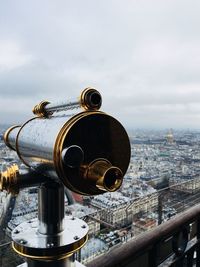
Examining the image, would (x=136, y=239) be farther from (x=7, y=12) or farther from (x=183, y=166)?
(x=183, y=166)

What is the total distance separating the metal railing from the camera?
2.22 ft

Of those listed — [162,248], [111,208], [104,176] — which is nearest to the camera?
[104,176]

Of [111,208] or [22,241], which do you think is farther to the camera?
[111,208]

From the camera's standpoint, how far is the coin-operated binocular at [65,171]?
0.39 metres

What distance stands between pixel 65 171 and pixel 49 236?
12 centimetres

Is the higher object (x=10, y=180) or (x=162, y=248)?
(x=10, y=180)

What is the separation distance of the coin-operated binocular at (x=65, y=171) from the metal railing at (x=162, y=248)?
0.70 feet

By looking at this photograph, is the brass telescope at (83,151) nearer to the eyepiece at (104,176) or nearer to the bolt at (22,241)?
the eyepiece at (104,176)

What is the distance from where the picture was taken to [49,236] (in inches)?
17.3

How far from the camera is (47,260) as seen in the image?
423 mm

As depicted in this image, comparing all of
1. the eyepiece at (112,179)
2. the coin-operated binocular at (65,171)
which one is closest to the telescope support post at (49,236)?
the coin-operated binocular at (65,171)

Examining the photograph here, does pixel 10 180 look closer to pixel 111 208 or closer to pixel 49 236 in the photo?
pixel 49 236

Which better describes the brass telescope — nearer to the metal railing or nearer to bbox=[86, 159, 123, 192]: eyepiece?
bbox=[86, 159, 123, 192]: eyepiece

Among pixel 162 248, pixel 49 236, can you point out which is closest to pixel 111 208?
pixel 162 248
